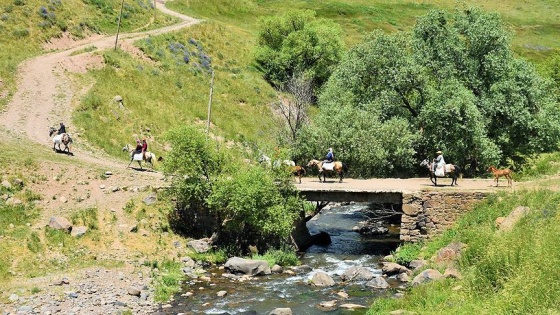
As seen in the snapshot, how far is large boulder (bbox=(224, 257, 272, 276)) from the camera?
30.6m

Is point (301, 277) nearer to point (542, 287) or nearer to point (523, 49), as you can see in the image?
point (542, 287)

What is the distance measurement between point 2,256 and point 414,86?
28.3m

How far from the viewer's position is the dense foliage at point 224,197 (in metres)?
32.7

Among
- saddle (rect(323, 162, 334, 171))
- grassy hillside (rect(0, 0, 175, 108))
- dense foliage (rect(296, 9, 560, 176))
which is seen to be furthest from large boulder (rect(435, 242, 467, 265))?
grassy hillside (rect(0, 0, 175, 108))

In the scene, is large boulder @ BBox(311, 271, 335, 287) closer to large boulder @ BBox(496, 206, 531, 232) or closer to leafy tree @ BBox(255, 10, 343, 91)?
large boulder @ BBox(496, 206, 531, 232)

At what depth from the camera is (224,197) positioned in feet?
107

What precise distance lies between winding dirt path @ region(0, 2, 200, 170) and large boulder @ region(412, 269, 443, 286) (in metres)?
23.3

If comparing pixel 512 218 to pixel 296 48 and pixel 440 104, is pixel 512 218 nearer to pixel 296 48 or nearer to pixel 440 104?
pixel 440 104

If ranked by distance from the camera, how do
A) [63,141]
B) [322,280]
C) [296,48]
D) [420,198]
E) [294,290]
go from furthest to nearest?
[296,48], [63,141], [420,198], [322,280], [294,290]

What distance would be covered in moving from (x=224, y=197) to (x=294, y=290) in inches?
273

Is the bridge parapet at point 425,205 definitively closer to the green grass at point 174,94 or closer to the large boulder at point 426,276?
the large boulder at point 426,276

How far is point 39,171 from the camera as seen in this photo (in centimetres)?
3612

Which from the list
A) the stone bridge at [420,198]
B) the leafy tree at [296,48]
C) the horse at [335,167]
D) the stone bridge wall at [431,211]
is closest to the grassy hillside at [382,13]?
the leafy tree at [296,48]

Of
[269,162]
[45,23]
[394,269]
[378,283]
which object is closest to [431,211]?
[394,269]
